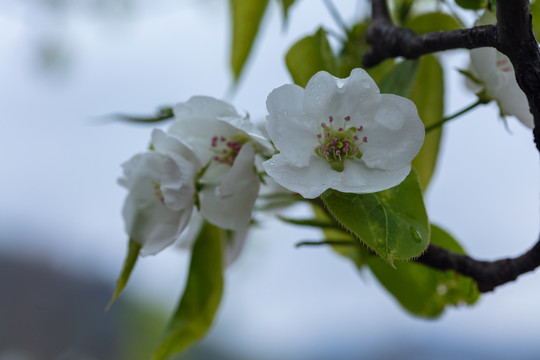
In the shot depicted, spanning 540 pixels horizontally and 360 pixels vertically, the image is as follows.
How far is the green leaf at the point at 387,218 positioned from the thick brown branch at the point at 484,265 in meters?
0.05

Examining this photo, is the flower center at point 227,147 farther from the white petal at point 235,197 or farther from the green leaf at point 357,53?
the green leaf at point 357,53

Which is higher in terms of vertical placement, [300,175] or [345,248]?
[300,175]

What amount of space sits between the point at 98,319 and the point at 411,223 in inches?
71.3

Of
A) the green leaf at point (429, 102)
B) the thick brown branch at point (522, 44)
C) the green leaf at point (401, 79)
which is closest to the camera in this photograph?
the thick brown branch at point (522, 44)

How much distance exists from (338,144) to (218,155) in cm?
9

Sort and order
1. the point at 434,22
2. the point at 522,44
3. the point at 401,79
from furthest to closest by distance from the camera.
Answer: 1. the point at 434,22
2. the point at 401,79
3. the point at 522,44

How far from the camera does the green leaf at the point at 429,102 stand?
0.45 metres

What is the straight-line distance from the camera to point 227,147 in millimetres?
364

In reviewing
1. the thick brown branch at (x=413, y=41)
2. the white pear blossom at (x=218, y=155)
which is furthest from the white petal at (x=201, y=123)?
the thick brown branch at (x=413, y=41)

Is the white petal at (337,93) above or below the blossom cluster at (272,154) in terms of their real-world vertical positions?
above

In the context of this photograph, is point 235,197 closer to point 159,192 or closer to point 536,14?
point 159,192

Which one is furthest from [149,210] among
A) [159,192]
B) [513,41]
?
[513,41]

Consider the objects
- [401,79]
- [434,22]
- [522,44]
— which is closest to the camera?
[522,44]

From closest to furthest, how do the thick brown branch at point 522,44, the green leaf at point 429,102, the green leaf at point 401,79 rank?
the thick brown branch at point 522,44 → the green leaf at point 401,79 → the green leaf at point 429,102
